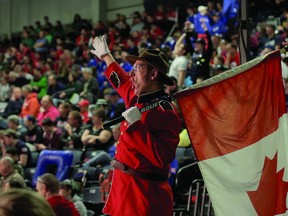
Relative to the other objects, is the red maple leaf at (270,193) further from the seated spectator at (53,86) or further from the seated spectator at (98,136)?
the seated spectator at (53,86)

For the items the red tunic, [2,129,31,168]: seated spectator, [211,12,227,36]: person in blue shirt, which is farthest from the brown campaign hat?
[211,12,227,36]: person in blue shirt

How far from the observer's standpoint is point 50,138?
11539 millimetres

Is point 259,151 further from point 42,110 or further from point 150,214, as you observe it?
point 42,110

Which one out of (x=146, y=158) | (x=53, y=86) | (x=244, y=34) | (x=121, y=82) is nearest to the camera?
(x=146, y=158)

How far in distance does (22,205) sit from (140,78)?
8.78 ft

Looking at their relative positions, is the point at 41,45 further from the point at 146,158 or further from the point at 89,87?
the point at 146,158

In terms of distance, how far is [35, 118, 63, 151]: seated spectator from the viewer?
11352mm

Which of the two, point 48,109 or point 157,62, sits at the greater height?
point 157,62

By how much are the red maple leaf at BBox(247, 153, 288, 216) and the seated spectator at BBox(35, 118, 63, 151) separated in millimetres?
7466

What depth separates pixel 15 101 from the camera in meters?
15.7

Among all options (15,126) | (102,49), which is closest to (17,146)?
(15,126)

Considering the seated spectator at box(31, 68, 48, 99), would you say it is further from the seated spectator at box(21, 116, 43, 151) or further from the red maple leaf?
the red maple leaf

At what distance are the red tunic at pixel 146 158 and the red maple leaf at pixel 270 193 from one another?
585 mm

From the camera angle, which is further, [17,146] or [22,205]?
[17,146]
